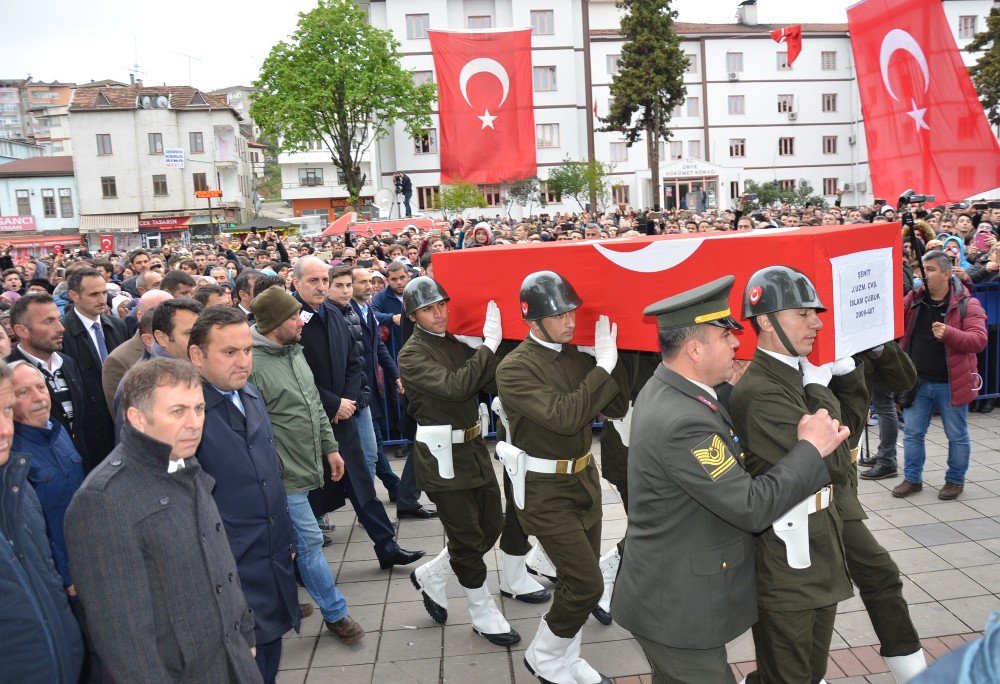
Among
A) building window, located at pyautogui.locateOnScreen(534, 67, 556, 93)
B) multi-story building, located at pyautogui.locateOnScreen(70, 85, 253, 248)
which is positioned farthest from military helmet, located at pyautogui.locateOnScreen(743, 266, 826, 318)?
multi-story building, located at pyautogui.locateOnScreen(70, 85, 253, 248)

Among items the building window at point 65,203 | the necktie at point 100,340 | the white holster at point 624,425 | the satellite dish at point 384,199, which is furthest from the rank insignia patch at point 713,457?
the building window at point 65,203

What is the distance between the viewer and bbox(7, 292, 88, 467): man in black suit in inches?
198

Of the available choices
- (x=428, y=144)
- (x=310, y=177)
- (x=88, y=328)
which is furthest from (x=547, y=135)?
(x=88, y=328)

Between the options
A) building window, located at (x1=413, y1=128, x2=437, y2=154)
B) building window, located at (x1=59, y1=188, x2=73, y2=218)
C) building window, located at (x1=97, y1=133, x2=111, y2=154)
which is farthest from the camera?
building window, located at (x1=59, y1=188, x2=73, y2=218)

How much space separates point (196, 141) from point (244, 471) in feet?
202

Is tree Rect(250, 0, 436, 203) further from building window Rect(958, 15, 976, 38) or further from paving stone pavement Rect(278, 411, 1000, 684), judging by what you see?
building window Rect(958, 15, 976, 38)

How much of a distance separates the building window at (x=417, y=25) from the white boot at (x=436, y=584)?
167 feet

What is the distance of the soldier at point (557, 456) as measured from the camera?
4133 millimetres

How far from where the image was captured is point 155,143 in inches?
2303

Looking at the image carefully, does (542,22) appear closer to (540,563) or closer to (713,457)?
(540,563)

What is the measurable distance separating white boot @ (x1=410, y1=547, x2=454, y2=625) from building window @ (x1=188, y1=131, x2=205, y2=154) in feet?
198

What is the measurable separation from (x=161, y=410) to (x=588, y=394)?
2012 millimetres

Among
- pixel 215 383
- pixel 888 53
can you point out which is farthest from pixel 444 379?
pixel 888 53

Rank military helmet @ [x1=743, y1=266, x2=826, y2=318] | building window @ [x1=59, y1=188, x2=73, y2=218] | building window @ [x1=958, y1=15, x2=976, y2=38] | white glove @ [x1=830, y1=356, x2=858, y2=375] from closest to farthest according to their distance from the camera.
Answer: military helmet @ [x1=743, y1=266, x2=826, y2=318] < white glove @ [x1=830, y1=356, x2=858, y2=375] < building window @ [x1=958, y1=15, x2=976, y2=38] < building window @ [x1=59, y1=188, x2=73, y2=218]
